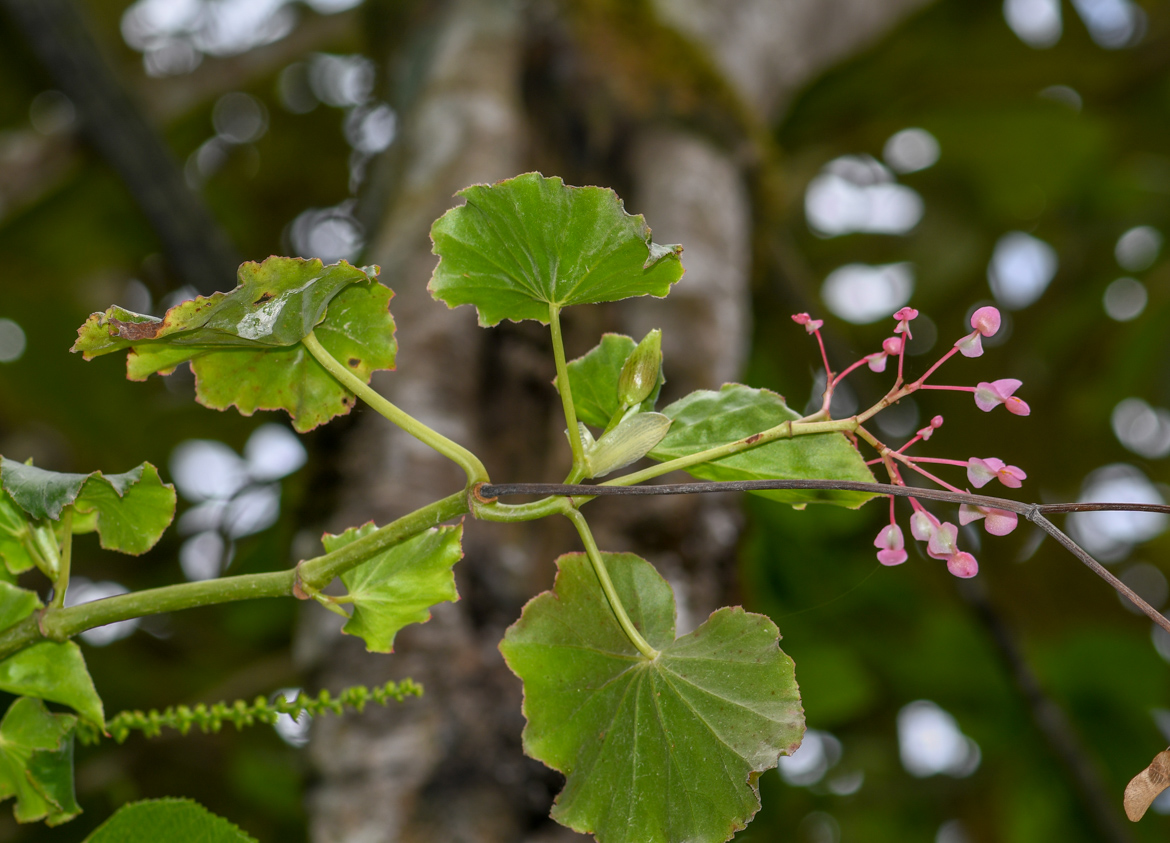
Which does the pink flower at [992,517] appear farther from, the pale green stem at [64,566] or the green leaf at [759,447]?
the pale green stem at [64,566]

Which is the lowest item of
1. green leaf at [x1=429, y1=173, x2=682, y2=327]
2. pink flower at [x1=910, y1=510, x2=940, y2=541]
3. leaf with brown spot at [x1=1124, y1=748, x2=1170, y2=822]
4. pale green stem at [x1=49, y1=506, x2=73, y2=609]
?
leaf with brown spot at [x1=1124, y1=748, x2=1170, y2=822]

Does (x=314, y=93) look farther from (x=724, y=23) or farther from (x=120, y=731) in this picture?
(x=120, y=731)

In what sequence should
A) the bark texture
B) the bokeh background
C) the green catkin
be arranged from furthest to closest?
the bokeh background → the bark texture → the green catkin

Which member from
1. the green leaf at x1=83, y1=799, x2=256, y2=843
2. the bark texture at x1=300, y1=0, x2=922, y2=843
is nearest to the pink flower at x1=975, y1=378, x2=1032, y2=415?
the green leaf at x1=83, y1=799, x2=256, y2=843

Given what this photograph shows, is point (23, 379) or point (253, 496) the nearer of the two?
point (253, 496)

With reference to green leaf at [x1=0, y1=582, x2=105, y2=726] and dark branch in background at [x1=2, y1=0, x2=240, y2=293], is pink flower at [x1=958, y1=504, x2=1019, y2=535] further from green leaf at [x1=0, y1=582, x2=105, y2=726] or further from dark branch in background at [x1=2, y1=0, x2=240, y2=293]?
dark branch in background at [x1=2, y1=0, x2=240, y2=293]

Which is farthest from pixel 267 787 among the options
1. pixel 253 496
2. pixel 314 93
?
pixel 314 93
